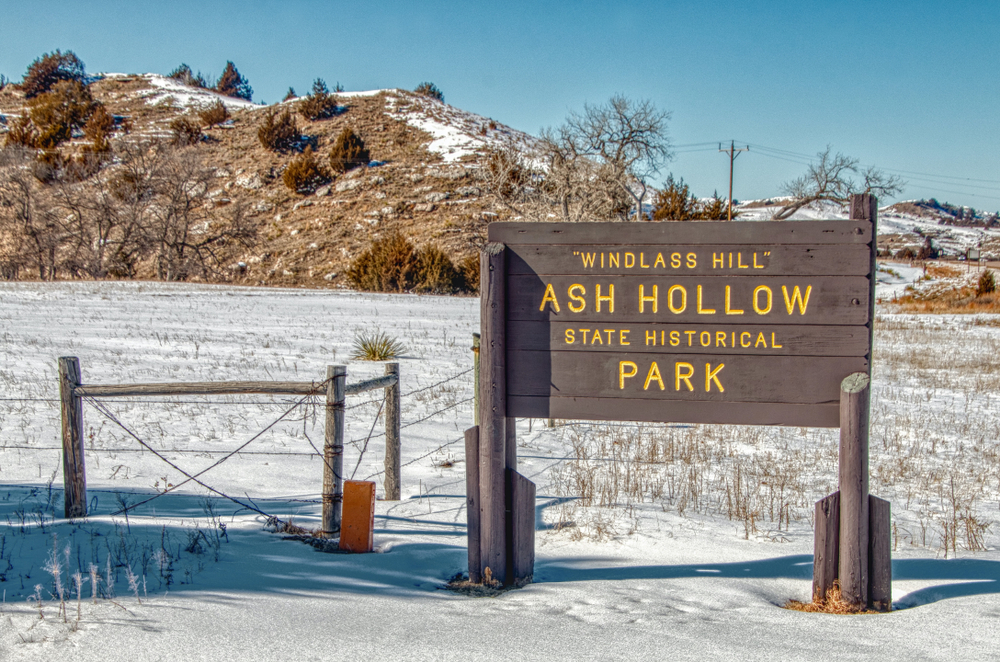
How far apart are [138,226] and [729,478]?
39.1m

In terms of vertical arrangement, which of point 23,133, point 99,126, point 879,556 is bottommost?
point 879,556

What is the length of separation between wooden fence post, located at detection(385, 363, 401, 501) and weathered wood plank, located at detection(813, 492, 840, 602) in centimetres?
347

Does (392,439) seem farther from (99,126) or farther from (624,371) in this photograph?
(99,126)

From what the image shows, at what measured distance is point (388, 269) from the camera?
34.7m

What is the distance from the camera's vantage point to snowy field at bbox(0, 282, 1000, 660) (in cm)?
334

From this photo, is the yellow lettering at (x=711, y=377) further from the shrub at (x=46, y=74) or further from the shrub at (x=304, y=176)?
the shrub at (x=46, y=74)

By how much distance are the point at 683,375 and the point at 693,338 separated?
20 centimetres

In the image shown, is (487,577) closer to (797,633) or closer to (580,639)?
(580,639)

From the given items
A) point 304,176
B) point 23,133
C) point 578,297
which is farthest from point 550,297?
point 23,133

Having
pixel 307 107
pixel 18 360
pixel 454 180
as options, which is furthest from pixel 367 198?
pixel 18 360

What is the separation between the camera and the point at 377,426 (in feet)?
30.8

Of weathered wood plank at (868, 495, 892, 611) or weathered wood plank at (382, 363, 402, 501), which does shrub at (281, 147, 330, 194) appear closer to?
weathered wood plank at (382, 363, 402, 501)

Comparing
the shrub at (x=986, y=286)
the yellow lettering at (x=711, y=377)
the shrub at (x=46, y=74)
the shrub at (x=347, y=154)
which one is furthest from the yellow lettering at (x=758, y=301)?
the shrub at (x=46, y=74)

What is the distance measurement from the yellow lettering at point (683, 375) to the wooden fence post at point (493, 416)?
2.99ft
